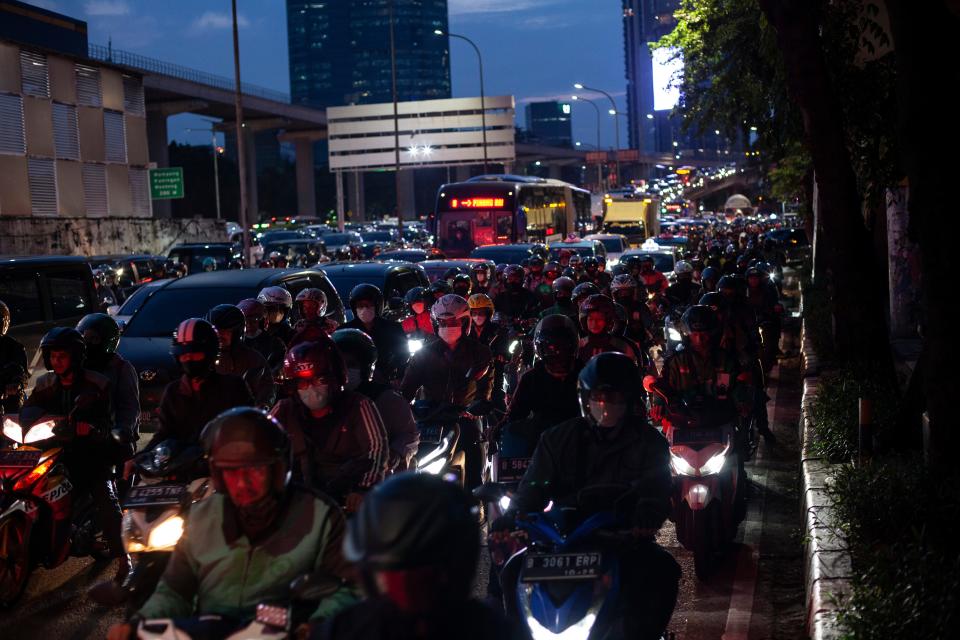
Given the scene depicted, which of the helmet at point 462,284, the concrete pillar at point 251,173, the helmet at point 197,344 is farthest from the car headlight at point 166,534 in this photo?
the concrete pillar at point 251,173

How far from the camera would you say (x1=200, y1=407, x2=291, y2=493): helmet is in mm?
4094

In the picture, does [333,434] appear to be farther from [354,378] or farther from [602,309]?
[602,309]

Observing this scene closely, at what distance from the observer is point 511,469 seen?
264 inches

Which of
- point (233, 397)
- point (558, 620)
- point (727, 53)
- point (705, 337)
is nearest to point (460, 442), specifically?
point (705, 337)

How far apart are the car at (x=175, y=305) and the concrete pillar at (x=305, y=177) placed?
90.4 m

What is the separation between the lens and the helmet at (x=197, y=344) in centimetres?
738

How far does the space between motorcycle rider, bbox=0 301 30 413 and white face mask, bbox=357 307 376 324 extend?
3.38 m

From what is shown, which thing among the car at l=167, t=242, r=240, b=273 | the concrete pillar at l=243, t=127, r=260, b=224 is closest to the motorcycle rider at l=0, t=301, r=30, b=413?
the car at l=167, t=242, r=240, b=273

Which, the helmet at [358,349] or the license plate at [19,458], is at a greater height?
the helmet at [358,349]

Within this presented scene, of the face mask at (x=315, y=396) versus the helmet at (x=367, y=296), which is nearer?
the face mask at (x=315, y=396)

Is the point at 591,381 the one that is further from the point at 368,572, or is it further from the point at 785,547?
the point at 785,547

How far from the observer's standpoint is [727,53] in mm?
21828

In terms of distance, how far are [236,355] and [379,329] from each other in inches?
105

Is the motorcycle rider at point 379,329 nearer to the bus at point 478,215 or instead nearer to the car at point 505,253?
the car at point 505,253
